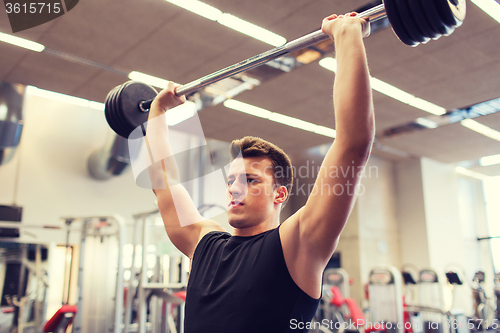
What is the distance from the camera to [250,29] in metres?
3.54

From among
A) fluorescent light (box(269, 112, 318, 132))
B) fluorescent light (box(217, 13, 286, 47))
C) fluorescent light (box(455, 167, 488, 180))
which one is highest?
fluorescent light (box(217, 13, 286, 47))

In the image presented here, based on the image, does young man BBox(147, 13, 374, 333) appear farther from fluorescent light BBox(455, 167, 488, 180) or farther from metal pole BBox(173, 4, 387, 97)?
fluorescent light BBox(455, 167, 488, 180)

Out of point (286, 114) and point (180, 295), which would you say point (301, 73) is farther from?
point (180, 295)

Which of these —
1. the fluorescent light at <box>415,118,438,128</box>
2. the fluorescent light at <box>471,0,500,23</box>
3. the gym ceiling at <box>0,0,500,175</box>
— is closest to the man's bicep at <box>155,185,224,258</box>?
the gym ceiling at <box>0,0,500,175</box>

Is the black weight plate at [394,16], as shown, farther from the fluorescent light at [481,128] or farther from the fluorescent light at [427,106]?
the fluorescent light at [481,128]

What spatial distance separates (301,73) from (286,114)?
1.20 m

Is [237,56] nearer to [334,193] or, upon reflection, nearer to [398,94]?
[398,94]

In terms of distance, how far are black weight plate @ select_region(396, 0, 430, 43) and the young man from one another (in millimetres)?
96

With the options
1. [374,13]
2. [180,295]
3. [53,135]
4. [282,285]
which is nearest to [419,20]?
[374,13]

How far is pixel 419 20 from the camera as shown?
3.14 feet

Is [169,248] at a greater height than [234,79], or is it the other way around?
[234,79]

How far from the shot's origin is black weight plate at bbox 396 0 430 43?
0.95 m

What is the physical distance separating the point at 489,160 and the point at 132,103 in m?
7.95

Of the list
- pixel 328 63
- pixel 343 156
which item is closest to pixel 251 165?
pixel 343 156
